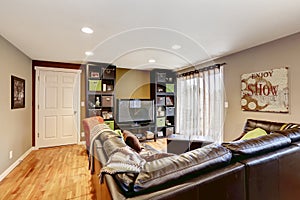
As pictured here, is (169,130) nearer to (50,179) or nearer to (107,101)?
(107,101)

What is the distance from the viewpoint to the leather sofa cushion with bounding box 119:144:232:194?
1.01 m

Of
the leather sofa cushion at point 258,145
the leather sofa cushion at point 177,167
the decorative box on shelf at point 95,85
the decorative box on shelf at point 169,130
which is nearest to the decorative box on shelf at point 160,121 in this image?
the decorative box on shelf at point 169,130

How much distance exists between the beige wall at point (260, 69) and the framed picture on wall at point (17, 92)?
4.41 m

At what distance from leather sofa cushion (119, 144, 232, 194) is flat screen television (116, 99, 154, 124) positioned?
13.0 feet

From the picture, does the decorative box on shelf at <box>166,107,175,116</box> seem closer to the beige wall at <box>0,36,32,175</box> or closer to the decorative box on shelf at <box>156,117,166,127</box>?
the decorative box on shelf at <box>156,117,166,127</box>

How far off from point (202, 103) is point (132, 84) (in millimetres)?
2307

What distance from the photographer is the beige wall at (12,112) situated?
291cm

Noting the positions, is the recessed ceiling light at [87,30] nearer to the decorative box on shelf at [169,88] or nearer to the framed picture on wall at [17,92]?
the framed picture on wall at [17,92]

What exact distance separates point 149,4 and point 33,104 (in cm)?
404

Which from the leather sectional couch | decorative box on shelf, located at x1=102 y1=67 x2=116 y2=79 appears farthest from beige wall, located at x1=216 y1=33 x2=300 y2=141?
decorative box on shelf, located at x1=102 y1=67 x2=116 y2=79

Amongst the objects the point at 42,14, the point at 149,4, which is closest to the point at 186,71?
the point at 149,4

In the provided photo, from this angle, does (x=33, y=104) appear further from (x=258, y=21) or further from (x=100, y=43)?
(x=258, y=21)

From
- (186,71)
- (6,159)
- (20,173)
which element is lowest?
(20,173)

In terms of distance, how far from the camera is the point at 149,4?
1.99 m
